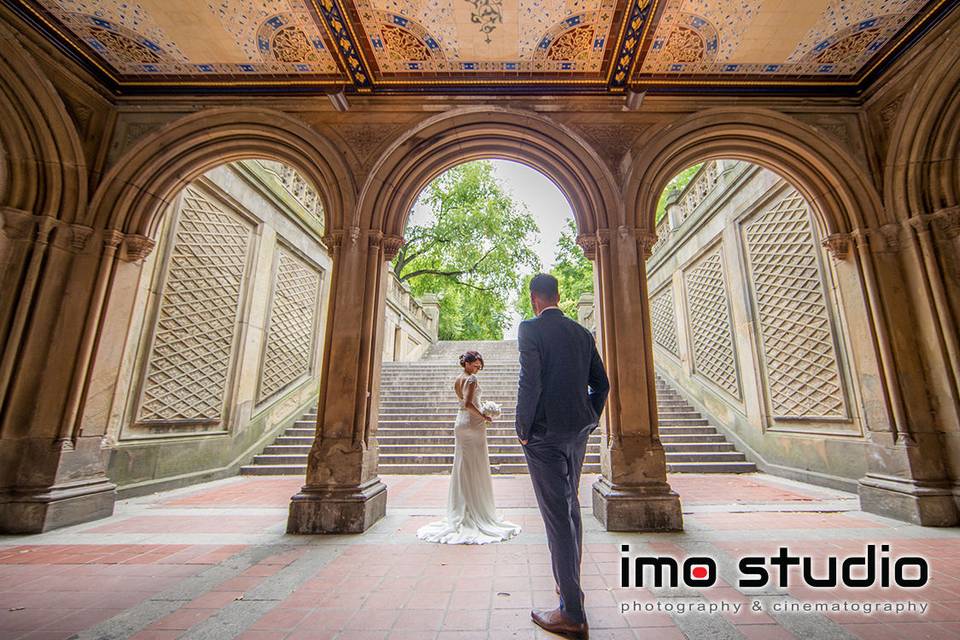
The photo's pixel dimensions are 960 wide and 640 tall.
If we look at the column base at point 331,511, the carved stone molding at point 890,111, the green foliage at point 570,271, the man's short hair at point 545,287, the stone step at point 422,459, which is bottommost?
the column base at point 331,511

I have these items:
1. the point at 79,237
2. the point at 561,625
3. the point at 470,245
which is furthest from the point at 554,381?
the point at 470,245

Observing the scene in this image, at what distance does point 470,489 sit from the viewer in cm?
396

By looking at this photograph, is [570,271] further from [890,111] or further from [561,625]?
[561,625]

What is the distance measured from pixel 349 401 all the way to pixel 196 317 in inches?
149

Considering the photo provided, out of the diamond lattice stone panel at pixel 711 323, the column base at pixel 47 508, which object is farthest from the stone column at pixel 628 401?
the column base at pixel 47 508

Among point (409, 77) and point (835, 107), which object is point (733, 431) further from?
point (409, 77)

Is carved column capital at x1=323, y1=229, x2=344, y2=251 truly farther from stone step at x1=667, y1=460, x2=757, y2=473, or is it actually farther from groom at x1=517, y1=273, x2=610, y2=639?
stone step at x1=667, y1=460, x2=757, y2=473

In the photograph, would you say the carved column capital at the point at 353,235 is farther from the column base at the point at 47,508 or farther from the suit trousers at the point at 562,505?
the column base at the point at 47,508

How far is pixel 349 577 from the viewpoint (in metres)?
2.80

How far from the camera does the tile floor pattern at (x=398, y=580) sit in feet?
6.93

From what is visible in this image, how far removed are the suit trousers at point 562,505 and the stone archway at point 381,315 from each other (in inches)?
75.8

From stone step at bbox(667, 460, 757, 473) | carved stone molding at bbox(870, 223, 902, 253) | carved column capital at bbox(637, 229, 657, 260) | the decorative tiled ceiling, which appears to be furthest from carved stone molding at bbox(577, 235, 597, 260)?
stone step at bbox(667, 460, 757, 473)

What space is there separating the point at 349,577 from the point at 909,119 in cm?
720

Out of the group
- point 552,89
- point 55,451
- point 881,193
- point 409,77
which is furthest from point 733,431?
point 55,451
